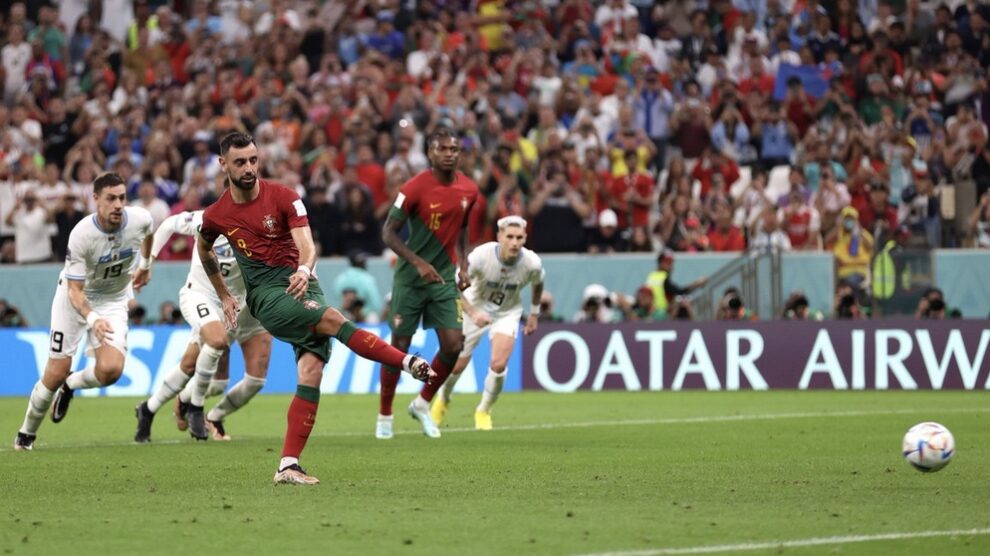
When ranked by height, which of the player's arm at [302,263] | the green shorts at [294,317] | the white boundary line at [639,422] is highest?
the player's arm at [302,263]

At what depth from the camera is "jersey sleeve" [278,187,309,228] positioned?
11617 millimetres

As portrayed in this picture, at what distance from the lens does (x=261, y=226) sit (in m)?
11.7

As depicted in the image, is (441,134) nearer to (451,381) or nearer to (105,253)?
(451,381)

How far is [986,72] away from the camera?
93.6 feet

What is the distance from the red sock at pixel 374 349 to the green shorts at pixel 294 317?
20 centimetres

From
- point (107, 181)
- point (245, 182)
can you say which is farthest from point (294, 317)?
point (107, 181)

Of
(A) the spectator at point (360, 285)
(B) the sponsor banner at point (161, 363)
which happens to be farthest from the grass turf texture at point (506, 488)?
(A) the spectator at point (360, 285)

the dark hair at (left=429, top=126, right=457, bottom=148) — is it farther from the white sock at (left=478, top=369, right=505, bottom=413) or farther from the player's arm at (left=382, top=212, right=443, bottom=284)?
the white sock at (left=478, top=369, right=505, bottom=413)

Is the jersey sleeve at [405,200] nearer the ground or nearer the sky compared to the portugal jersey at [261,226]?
nearer the sky

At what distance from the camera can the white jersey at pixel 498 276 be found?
56.9ft

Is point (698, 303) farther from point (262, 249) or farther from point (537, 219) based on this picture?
point (262, 249)

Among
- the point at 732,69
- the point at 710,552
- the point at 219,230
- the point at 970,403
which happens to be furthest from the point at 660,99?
the point at 710,552

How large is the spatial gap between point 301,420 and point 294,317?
26.4 inches

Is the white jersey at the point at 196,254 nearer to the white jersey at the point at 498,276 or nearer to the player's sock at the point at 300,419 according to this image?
the white jersey at the point at 498,276
